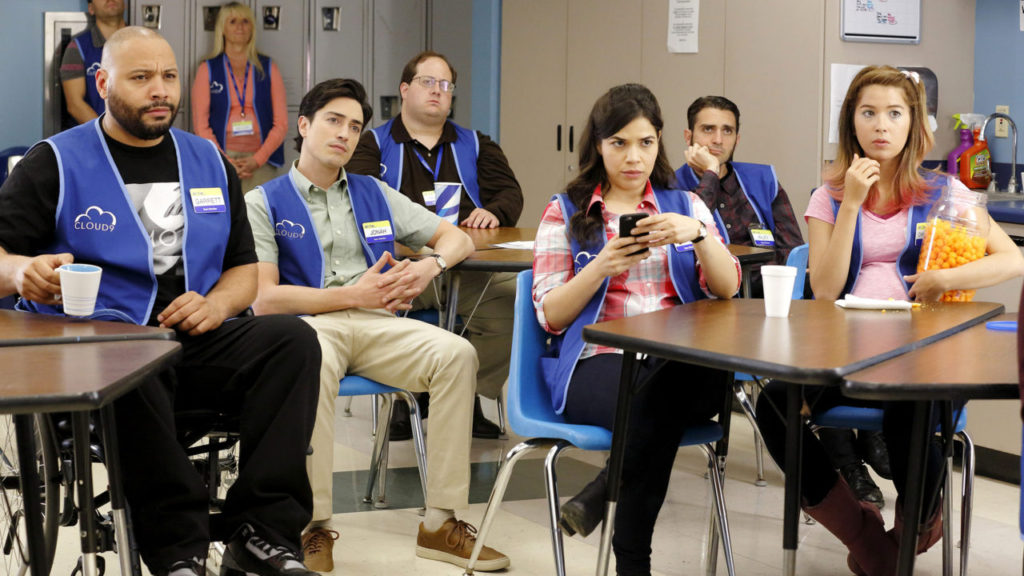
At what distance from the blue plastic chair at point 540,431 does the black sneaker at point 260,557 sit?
18.6 inches

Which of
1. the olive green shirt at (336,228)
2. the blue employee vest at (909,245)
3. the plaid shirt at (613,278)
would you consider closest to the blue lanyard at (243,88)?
the olive green shirt at (336,228)

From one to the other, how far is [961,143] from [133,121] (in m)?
3.85

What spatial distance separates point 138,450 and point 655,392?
109cm

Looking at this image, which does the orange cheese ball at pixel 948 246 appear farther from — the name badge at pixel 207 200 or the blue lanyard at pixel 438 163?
the blue lanyard at pixel 438 163

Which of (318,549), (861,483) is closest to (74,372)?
(318,549)

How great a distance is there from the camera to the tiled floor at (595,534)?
Result: 2.91m

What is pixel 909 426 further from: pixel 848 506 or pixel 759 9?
pixel 759 9

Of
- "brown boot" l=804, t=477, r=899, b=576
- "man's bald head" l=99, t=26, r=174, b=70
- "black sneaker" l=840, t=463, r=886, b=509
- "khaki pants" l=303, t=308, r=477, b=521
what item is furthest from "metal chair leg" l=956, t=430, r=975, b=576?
"man's bald head" l=99, t=26, r=174, b=70

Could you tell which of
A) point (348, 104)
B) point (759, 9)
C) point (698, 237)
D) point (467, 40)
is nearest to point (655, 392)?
point (698, 237)

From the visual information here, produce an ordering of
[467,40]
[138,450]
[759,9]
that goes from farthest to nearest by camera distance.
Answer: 1. [467,40]
2. [759,9]
3. [138,450]

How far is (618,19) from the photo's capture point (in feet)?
20.4

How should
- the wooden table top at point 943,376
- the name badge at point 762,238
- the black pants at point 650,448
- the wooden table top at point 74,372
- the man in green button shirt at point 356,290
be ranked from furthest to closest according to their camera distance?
the name badge at point 762,238 < the man in green button shirt at point 356,290 < the black pants at point 650,448 < the wooden table top at point 943,376 < the wooden table top at point 74,372

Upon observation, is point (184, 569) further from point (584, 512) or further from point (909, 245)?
point (909, 245)

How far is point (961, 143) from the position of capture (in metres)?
5.02
